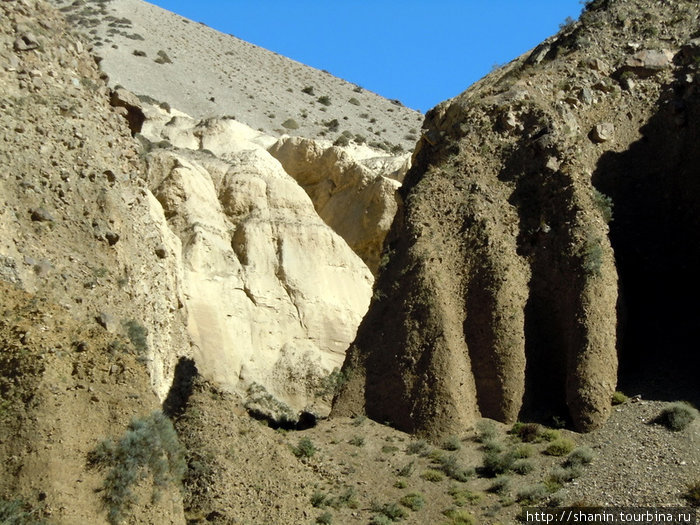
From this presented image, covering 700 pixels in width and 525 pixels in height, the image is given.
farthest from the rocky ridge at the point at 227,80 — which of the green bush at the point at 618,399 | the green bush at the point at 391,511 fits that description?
the green bush at the point at 391,511

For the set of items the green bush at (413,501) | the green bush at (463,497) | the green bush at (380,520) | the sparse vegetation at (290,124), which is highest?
the sparse vegetation at (290,124)

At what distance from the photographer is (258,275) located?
41.3 m

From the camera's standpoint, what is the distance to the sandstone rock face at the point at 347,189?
46.5 metres

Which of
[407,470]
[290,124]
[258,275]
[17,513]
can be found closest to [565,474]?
[407,470]

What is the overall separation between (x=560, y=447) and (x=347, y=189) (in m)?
23.7

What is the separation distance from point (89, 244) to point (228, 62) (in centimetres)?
6063

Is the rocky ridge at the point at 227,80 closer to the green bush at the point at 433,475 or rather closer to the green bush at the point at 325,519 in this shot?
the green bush at the point at 433,475

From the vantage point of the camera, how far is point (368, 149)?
5912cm

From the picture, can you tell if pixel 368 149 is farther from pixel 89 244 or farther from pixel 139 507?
pixel 139 507

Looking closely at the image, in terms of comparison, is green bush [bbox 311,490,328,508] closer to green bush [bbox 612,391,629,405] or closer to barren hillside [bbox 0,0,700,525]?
barren hillside [bbox 0,0,700,525]

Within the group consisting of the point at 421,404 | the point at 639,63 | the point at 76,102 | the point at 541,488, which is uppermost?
the point at 639,63

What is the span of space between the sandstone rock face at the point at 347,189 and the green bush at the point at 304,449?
65.7 feet

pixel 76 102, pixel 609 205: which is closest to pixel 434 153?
pixel 609 205

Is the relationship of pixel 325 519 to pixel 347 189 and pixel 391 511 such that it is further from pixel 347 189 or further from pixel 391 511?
pixel 347 189
